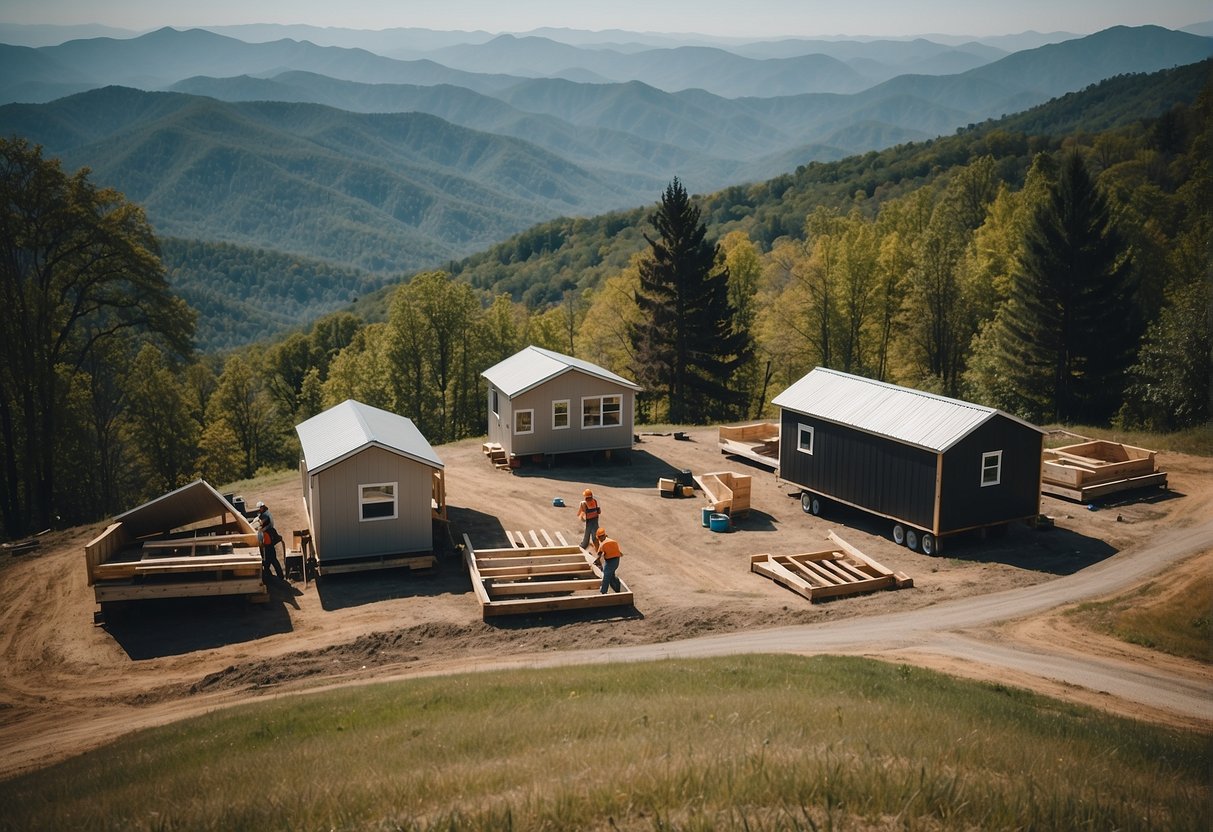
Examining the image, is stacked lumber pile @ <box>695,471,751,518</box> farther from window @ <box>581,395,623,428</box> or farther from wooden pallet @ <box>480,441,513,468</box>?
wooden pallet @ <box>480,441,513,468</box>

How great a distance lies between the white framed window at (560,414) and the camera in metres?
34.7

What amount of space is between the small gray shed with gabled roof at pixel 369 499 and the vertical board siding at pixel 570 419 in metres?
10.1

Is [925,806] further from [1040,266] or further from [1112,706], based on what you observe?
[1040,266]

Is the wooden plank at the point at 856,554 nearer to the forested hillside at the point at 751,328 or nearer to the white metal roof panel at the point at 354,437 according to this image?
the white metal roof panel at the point at 354,437

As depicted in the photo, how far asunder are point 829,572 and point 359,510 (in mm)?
12597

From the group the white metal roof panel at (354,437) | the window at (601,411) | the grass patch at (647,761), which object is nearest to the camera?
the grass patch at (647,761)

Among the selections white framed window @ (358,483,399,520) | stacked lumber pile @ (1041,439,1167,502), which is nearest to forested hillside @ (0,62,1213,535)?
stacked lumber pile @ (1041,439,1167,502)

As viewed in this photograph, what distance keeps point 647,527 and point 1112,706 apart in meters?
14.0

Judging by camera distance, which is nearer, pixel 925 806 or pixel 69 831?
pixel 925 806

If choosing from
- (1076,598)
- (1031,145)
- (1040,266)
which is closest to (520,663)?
(1076,598)

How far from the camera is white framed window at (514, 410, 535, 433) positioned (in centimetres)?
3438

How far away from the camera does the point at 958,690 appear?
48.8 feet

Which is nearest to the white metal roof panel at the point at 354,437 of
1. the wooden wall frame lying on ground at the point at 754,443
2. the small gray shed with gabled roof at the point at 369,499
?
the small gray shed with gabled roof at the point at 369,499

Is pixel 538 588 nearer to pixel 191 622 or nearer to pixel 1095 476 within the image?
pixel 191 622
